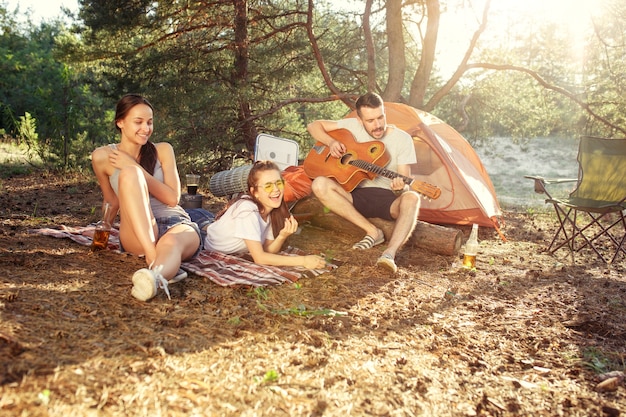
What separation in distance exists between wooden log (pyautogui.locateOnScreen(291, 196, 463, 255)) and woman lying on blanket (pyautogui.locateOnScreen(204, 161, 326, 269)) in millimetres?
1627

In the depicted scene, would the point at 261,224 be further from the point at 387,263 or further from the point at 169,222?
the point at 387,263

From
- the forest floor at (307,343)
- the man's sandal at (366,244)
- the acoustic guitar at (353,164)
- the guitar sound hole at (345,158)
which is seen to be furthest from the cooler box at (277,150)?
the forest floor at (307,343)

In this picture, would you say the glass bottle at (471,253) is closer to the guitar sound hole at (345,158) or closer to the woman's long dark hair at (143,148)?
the guitar sound hole at (345,158)

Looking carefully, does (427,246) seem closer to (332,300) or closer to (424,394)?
(332,300)

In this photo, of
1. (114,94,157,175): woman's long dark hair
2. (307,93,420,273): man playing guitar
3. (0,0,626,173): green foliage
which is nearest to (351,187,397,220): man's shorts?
Answer: (307,93,420,273): man playing guitar

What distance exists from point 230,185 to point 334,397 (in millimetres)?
5449

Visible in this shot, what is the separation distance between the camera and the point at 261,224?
3.60 meters

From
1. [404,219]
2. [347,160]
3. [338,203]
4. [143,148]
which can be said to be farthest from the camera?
[347,160]

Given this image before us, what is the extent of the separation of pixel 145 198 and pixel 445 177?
4.23 metres

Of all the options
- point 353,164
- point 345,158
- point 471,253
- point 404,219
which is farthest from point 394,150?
point 471,253

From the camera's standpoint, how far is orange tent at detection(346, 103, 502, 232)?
621 cm

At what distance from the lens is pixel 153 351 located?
2168 mm

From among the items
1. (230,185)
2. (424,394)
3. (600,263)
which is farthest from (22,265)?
(600,263)

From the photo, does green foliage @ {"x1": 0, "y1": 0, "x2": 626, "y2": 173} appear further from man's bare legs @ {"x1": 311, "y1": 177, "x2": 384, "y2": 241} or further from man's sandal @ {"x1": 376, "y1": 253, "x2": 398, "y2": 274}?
man's sandal @ {"x1": 376, "y1": 253, "x2": 398, "y2": 274}
